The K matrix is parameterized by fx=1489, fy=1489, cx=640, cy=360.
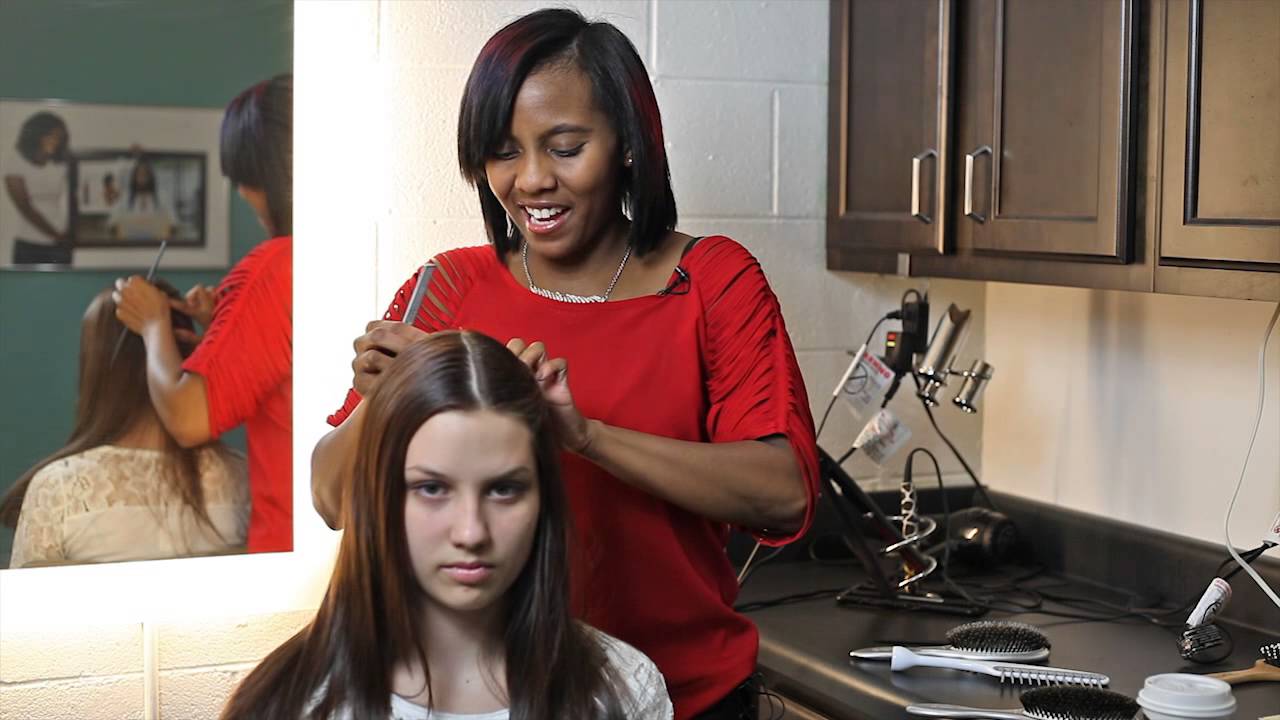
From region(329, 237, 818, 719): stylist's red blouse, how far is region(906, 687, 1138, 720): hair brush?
33cm

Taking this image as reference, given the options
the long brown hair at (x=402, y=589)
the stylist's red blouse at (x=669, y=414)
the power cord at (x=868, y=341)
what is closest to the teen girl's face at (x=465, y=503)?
the long brown hair at (x=402, y=589)

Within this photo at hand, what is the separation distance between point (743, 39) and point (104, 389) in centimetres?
119

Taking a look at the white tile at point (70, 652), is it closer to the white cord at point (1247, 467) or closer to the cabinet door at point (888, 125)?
the cabinet door at point (888, 125)

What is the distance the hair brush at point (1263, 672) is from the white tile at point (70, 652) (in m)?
1.53

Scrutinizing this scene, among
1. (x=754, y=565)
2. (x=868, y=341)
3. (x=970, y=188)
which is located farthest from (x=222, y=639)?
(x=970, y=188)

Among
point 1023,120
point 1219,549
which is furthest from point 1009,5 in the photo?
point 1219,549

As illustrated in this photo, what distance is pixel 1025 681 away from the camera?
1935mm

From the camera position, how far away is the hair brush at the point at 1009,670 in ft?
6.26

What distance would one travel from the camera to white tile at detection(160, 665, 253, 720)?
2246mm

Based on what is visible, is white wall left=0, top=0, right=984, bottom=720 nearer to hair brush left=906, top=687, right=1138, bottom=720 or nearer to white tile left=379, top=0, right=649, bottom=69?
white tile left=379, top=0, right=649, bottom=69

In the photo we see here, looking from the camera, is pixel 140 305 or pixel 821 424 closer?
pixel 140 305

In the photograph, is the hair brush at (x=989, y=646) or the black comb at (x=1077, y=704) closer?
the black comb at (x=1077, y=704)

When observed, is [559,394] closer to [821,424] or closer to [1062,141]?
[1062,141]

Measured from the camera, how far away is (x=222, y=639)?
2271 millimetres
